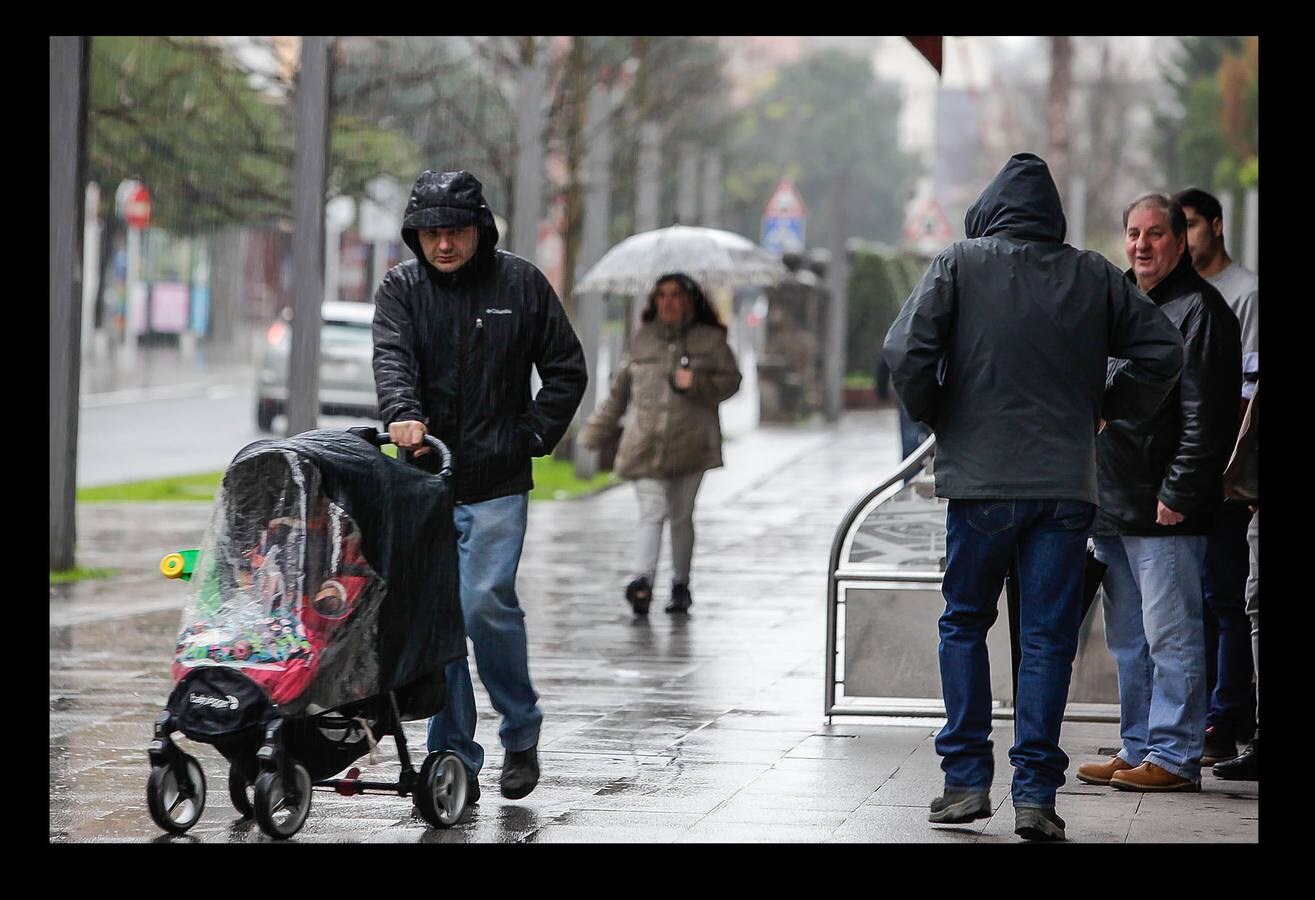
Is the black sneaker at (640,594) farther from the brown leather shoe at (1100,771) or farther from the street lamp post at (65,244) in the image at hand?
the brown leather shoe at (1100,771)

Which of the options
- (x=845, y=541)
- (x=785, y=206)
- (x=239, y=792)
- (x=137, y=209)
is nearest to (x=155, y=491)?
(x=845, y=541)

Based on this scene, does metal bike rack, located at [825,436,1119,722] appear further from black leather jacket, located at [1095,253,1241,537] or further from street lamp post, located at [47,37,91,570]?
street lamp post, located at [47,37,91,570]

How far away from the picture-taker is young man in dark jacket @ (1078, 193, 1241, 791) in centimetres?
665

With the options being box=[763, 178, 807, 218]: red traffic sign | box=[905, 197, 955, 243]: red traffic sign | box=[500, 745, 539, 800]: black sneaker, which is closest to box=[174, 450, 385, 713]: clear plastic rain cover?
box=[500, 745, 539, 800]: black sneaker

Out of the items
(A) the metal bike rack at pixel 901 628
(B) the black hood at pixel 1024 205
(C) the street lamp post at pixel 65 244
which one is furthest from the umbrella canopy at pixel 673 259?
(B) the black hood at pixel 1024 205

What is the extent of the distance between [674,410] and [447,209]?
17.0ft

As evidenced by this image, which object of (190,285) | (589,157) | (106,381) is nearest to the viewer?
(589,157)

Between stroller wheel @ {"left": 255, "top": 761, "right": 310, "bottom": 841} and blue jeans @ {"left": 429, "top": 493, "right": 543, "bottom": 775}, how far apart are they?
23.3 inches
